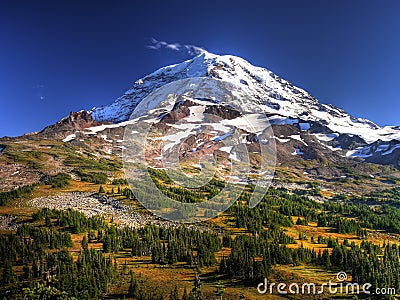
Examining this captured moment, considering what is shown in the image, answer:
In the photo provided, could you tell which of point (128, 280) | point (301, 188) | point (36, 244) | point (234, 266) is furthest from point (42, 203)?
point (301, 188)

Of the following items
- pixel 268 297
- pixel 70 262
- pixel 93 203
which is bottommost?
pixel 268 297

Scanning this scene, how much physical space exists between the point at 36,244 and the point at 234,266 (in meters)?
35.9

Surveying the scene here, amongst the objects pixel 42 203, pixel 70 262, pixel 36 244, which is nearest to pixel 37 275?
pixel 70 262

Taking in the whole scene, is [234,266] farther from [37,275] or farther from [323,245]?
[323,245]

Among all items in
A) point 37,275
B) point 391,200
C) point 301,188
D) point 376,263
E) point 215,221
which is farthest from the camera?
point 301,188

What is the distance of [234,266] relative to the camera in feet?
180

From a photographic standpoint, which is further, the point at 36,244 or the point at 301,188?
the point at 301,188

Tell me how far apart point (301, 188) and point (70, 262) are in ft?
520

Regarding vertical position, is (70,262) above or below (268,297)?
above

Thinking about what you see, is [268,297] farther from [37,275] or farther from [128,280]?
[37,275]

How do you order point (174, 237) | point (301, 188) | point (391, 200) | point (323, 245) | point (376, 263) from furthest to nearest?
point (301, 188), point (391, 200), point (323, 245), point (174, 237), point (376, 263)

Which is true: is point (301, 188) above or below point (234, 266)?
above

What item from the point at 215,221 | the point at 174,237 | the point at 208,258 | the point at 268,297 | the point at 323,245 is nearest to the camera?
the point at 268,297

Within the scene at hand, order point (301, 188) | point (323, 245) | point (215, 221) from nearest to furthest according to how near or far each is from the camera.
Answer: point (323, 245) < point (215, 221) < point (301, 188)
